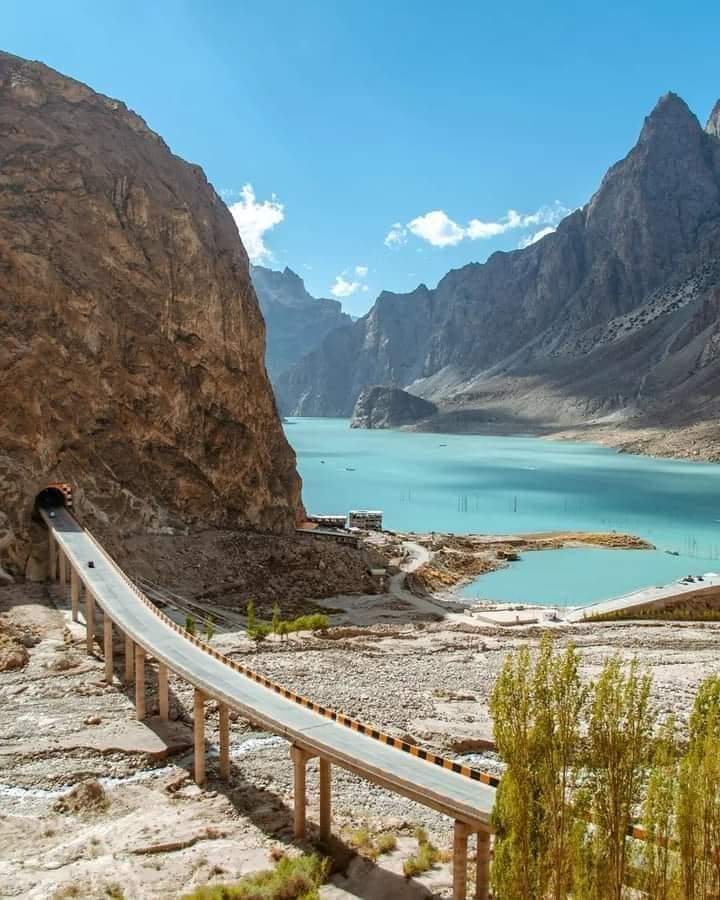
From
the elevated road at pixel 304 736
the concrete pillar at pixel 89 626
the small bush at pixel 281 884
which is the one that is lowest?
the small bush at pixel 281 884

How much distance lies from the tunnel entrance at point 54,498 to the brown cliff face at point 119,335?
859 millimetres

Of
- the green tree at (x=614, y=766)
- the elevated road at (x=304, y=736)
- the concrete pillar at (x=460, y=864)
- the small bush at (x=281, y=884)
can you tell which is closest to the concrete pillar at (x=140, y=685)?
the elevated road at (x=304, y=736)

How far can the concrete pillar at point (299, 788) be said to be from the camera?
51.5ft

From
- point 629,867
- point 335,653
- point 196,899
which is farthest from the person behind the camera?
point 335,653

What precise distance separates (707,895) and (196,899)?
8.82 m

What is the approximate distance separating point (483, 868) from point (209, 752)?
32.8 ft

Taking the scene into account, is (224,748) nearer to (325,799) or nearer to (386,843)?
(325,799)

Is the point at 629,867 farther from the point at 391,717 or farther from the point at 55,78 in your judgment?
the point at 55,78

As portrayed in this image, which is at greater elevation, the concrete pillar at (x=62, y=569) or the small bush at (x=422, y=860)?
the concrete pillar at (x=62, y=569)

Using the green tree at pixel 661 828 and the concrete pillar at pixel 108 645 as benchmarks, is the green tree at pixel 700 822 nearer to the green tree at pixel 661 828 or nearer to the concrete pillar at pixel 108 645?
the green tree at pixel 661 828

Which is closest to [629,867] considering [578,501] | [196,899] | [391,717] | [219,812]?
[196,899]

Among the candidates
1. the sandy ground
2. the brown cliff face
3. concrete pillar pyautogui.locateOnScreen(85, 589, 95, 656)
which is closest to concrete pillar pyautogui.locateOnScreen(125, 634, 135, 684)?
the sandy ground

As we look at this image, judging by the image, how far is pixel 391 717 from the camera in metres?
23.3

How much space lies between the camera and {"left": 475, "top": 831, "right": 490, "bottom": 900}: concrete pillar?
12562 mm
